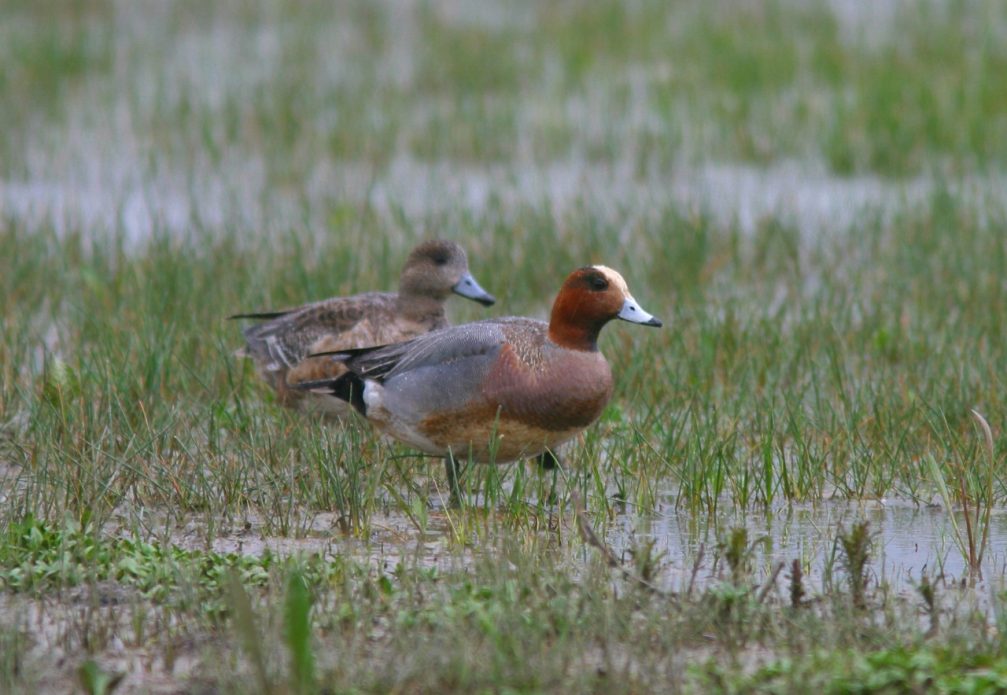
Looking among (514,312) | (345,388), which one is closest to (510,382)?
(345,388)

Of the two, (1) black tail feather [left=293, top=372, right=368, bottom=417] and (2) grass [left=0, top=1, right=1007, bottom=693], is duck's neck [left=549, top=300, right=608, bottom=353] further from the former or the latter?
(1) black tail feather [left=293, top=372, right=368, bottom=417]

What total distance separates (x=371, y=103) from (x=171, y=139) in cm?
184

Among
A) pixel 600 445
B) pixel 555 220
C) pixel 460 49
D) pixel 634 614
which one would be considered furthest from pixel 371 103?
pixel 634 614

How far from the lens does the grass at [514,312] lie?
4051 mm

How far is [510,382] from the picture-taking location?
539 cm

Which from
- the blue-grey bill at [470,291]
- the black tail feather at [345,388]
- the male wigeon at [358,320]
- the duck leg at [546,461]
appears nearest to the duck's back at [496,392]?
the duck leg at [546,461]

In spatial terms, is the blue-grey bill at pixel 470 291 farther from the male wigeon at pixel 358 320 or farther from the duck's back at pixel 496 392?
the duck's back at pixel 496 392

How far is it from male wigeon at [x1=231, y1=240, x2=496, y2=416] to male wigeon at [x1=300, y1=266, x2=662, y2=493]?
96 centimetres

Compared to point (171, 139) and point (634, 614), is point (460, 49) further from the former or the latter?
point (634, 614)

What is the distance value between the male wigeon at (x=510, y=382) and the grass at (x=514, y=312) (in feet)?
0.62

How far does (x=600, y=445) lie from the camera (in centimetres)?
591

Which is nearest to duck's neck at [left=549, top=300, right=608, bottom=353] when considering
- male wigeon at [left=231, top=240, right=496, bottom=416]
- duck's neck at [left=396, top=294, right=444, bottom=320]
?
male wigeon at [left=231, top=240, right=496, bottom=416]

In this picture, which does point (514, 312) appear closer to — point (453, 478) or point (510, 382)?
point (453, 478)

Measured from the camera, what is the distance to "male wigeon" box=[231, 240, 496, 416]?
6723 mm
